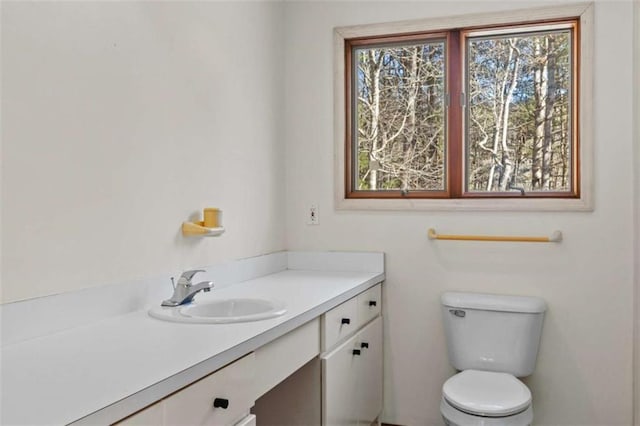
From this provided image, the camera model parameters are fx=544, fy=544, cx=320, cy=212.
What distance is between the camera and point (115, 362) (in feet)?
3.80

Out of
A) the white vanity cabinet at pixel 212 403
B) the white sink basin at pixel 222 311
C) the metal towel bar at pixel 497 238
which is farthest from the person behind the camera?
the metal towel bar at pixel 497 238

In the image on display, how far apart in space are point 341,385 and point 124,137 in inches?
47.1

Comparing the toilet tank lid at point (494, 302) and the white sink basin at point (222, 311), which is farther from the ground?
the white sink basin at point (222, 311)

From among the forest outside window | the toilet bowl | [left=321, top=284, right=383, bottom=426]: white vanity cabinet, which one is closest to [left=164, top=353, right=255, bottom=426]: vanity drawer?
[left=321, top=284, right=383, bottom=426]: white vanity cabinet

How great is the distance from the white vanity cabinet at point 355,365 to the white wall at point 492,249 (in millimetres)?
181

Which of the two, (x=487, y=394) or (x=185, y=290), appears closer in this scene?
(x=185, y=290)

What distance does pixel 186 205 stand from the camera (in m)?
2.04

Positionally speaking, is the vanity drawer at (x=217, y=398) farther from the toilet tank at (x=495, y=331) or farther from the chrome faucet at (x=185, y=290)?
the toilet tank at (x=495, y=331)

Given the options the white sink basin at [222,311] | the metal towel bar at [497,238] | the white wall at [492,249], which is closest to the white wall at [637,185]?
the white wall at [492,249]

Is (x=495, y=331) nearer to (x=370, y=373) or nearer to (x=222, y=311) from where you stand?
(x=370, y=373)

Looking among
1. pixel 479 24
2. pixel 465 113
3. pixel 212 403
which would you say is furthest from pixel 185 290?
pixel 479 24

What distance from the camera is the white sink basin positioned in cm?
157

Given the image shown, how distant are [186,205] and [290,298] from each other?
1.72ft

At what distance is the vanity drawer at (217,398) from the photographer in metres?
1.11
